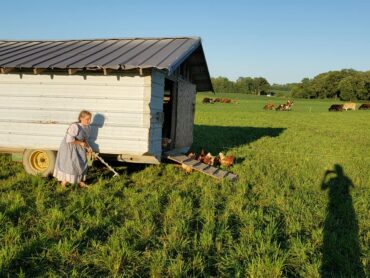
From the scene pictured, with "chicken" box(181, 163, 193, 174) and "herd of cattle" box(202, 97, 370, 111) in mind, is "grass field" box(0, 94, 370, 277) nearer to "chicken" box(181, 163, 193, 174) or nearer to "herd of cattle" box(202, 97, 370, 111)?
"chicken" box(181, 163, 193, 174)

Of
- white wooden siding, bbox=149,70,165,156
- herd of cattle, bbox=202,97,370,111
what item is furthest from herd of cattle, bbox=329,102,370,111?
white wooden siding, bbox=149,70,165,156

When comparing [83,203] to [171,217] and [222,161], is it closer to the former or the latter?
[171,217]

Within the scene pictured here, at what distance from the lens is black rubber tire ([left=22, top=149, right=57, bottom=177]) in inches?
368

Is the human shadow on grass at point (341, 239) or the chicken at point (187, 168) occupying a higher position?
the chicken at point (187, 168)

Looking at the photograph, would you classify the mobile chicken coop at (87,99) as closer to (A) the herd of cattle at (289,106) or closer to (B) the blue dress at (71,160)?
(B) the blue dress at (71,160)

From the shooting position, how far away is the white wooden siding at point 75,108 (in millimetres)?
9117

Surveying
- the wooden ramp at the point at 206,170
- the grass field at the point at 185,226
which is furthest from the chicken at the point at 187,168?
the grass field at the point at 185,226

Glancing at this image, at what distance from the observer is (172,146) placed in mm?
12688

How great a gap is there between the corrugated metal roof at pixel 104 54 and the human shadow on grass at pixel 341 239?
463 centimetres

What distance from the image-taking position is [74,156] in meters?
8.56

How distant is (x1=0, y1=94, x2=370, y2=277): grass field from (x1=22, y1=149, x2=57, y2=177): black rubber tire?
34 cm

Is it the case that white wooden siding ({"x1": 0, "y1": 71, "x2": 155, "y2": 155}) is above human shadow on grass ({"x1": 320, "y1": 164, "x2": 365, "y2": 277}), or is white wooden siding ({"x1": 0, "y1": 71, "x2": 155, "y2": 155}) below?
above

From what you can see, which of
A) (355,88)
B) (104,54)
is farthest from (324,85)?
(104,54)

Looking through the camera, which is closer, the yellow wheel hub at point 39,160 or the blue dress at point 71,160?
the blue dress at point 71,160
